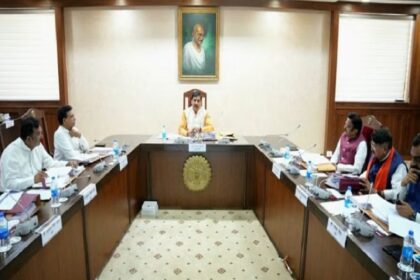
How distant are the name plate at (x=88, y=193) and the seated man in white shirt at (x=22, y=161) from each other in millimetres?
307

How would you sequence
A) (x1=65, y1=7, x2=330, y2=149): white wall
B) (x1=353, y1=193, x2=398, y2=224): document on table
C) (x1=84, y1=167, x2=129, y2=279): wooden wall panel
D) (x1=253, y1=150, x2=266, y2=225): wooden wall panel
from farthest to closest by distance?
(x1=65, y1=7, x2=330, y2=149): white wall
(x1=253, y1=150, x2=266, y2=225): wooden wall panel
(x1=84, y1=167, x2=129, y2=279): wooden wall panel
(x1=353, y1=193, x2=398, y2=224): document on table

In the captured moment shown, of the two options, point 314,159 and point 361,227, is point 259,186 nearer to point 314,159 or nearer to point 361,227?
point 314,159

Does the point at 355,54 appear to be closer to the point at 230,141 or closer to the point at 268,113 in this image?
the point at 268,113

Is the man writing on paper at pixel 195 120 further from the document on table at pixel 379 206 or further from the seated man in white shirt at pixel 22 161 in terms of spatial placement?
the document on table at pixel 379 206

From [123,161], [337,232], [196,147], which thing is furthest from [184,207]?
[337,232]

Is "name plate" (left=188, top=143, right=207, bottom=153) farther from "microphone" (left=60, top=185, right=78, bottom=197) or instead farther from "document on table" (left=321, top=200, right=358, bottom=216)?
"document on table" (left=321, top=200, right=358, bottom=216)

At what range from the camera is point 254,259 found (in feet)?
8.61

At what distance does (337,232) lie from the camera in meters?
1.62

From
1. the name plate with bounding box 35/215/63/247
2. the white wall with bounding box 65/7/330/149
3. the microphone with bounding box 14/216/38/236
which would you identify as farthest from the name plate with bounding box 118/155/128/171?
the white wall with bounding box 65/7/330/149

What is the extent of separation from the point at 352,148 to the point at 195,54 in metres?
2.89

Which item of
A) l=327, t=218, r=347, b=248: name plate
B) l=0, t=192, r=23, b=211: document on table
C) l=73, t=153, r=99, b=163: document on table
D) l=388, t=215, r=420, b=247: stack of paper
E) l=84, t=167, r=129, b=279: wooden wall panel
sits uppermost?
l=73, t=153, r=99, b=163: document on table

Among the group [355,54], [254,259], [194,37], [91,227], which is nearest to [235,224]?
[254,259]

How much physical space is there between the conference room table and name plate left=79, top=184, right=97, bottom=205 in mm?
41

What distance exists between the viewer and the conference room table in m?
1.48
